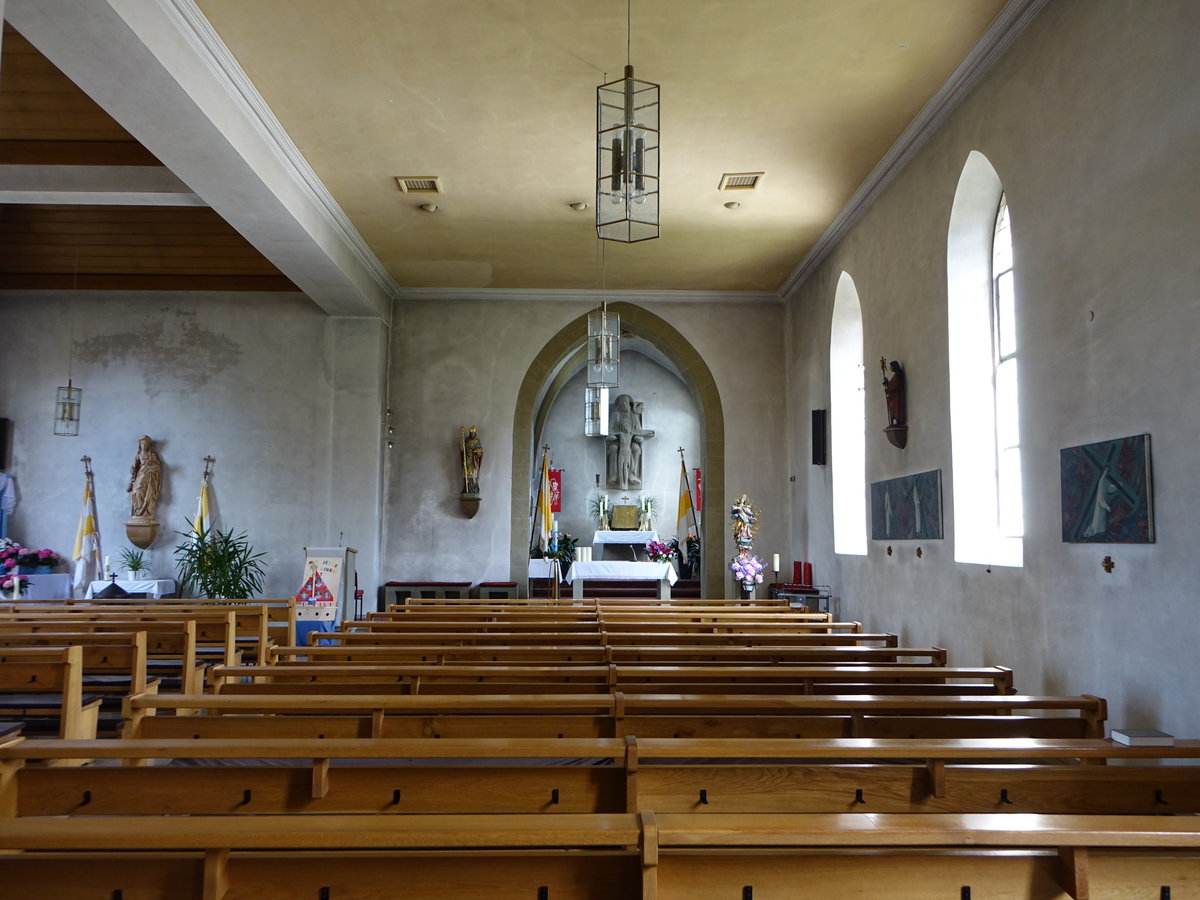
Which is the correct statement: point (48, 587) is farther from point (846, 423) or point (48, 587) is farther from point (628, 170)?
point (628, 170)

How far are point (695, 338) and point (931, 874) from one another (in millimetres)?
10370

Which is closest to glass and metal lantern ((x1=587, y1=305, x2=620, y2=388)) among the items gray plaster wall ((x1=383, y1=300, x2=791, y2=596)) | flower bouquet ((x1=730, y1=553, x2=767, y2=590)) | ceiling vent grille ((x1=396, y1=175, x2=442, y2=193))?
ceiling vent grille ((x1=396, y1=175, x2=442, y2=193))

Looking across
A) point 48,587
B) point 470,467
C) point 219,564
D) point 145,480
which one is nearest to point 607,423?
point 470,467

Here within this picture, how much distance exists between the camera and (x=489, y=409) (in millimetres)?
11602

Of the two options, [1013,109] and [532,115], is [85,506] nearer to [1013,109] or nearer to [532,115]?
[532,115]

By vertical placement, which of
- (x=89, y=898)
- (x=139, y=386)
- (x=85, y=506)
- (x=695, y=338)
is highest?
(x=695, y=338)

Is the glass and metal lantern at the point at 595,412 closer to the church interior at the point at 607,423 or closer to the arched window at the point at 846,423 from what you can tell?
the church interior at the point at 607,423

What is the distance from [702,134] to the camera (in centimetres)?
713

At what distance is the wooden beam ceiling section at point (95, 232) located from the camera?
733cm

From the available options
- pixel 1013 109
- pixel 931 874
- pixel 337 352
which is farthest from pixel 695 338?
pixel 931 874

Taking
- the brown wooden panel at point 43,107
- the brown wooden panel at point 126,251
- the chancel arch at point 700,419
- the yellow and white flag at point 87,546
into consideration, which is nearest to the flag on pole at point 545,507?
the chancel arch at point 700,419

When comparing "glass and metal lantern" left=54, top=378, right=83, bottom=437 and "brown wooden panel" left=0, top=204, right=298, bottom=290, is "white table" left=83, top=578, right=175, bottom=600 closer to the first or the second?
"glass and metal lantern" left=54, top=378, right=83, bottom=437

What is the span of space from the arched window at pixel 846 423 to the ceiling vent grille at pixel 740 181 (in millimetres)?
1906

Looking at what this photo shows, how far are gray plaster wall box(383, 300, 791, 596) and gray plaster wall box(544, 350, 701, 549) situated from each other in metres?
5.33
